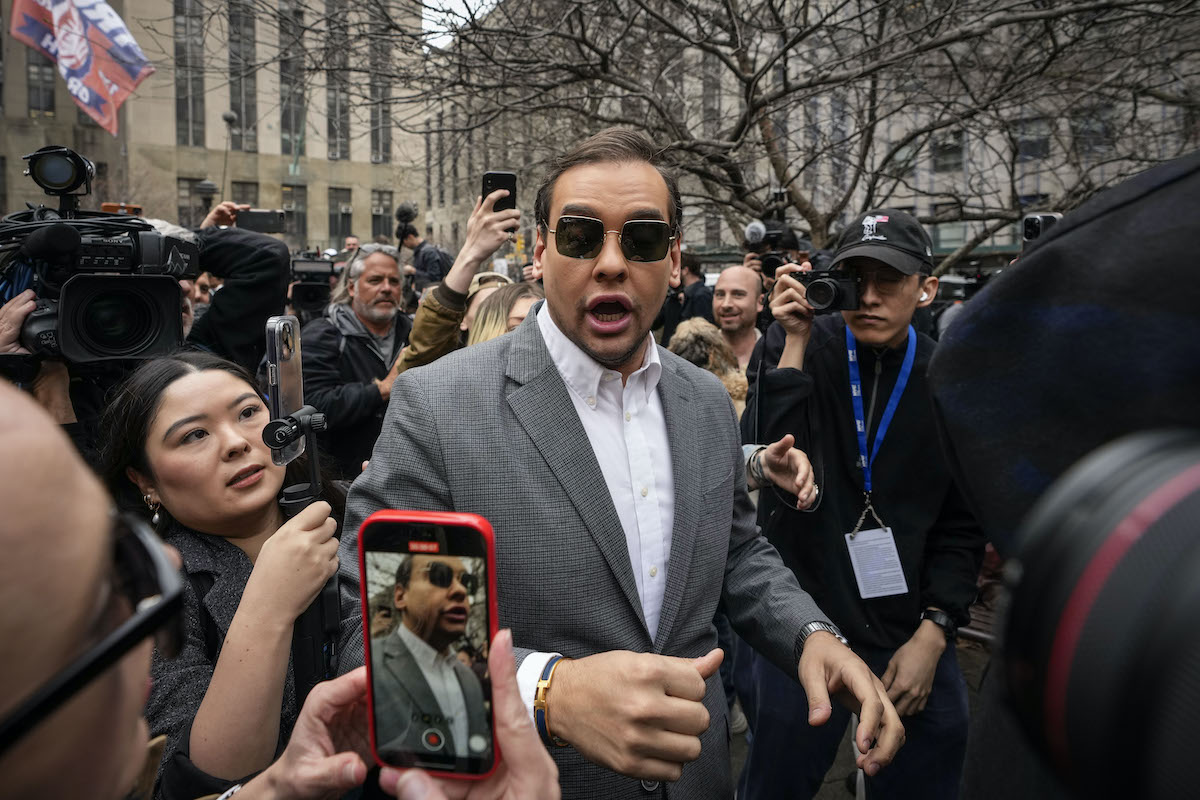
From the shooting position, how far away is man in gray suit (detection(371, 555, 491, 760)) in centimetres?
101

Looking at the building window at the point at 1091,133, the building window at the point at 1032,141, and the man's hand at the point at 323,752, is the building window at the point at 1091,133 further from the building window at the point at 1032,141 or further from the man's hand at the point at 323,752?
the man's hand at the point at 323,752

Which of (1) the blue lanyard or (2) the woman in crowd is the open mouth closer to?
(2) the woman in crowd

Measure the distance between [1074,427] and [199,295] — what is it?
25.6ft

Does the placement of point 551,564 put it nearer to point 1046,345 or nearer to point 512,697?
point 512,697

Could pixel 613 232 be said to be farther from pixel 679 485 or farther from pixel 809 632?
pixel 809 632

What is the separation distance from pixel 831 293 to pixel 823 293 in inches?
1.0

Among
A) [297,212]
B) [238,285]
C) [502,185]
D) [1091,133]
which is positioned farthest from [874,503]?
[297,212]

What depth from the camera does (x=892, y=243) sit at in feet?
9.23

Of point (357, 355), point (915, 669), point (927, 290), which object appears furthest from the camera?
point (357, 355)

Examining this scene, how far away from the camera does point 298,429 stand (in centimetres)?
144

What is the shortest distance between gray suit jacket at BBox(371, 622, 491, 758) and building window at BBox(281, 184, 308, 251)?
48.8 meters

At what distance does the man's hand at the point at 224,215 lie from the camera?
4090 millimetres

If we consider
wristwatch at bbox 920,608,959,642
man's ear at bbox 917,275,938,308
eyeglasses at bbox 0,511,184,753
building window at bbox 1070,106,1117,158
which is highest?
building window at bbox 1070,106,1117,158

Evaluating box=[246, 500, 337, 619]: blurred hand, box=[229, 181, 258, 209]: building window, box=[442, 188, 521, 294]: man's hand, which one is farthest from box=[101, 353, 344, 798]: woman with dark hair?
box=[229, 181, 258, 209]: building window
